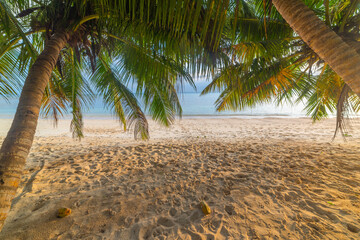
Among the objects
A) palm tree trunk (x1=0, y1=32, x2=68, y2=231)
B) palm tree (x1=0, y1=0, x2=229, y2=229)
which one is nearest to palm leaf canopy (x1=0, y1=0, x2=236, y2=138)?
palm tree (x1=0, y1=0, x2=229, y2=229)

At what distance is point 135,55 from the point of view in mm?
2539

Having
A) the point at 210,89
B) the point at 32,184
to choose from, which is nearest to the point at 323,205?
the point at 210,89

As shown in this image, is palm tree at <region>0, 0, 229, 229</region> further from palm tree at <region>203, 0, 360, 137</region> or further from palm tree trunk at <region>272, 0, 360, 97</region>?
palm tree at <region>203, 0, 360, 137</region>

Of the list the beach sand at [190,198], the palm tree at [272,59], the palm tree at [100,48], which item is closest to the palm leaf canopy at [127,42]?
the palm tree at [100,48]

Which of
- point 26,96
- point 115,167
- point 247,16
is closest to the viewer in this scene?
point 26,96

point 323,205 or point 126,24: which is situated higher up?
point 126,24

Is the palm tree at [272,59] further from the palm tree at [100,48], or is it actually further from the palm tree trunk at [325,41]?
the palm tree trunk at [325,41]

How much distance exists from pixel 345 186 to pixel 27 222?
4306 millimetres

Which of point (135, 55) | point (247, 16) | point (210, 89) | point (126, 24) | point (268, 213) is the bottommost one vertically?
point (268, 213)

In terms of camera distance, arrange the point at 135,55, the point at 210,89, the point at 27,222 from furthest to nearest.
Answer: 1. the point at 210,89
2. the point at 135,55
3. the point at 27,222

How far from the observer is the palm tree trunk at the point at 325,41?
1.17 metres

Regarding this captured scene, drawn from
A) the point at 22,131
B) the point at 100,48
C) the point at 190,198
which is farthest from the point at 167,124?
the point at 22,131

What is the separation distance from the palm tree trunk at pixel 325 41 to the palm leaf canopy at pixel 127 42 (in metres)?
0.56

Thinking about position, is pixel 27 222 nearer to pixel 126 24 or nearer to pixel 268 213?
pixel 126 24
